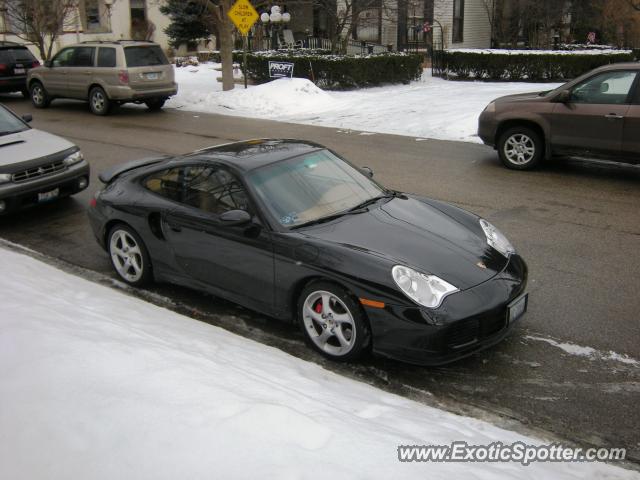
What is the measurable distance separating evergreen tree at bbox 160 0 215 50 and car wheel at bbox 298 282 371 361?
103 ft

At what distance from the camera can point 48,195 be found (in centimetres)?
841

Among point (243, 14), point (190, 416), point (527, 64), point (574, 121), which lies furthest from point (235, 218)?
point (527, 64)

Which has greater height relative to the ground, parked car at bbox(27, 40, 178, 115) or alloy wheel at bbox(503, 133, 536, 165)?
parked car at bbox(27, 40, 178, 115)

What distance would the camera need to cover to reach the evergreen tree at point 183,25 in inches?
1344

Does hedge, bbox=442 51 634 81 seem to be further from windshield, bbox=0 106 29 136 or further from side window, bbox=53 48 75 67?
windshield, bbox=0 106 29 136

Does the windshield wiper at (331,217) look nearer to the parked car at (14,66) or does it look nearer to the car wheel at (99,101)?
the car wheel at (99,101)

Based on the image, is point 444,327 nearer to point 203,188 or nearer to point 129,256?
point 203,188

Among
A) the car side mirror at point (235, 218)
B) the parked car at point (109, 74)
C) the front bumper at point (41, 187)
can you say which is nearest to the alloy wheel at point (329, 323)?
the car side mirror at point (235, 218)

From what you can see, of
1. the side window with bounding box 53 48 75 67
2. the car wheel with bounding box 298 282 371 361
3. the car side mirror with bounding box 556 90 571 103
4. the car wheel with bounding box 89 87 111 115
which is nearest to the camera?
the car wheel with bounding box 298 282 371 361

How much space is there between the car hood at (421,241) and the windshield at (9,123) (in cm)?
612


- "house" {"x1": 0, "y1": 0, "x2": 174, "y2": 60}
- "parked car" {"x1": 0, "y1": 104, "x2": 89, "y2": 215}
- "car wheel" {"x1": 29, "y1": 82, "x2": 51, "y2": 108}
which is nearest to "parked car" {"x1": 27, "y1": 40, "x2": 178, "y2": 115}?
"car wheel" {"x1": 29, "y1": 82, "x2": 51, "y2": 108}

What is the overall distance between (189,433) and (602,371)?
2982 millimetres

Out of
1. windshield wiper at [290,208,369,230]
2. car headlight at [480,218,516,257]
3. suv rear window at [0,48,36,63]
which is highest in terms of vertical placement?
suv rear window at [0,48,36,63]

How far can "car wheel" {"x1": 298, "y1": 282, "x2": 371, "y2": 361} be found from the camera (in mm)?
4484
